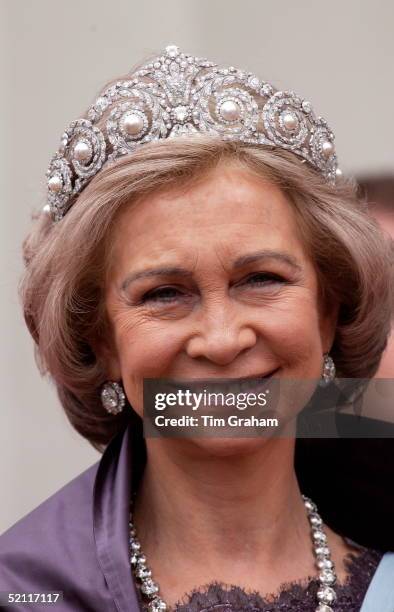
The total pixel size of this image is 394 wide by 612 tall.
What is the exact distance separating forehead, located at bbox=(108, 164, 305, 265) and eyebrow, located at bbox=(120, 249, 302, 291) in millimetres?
13

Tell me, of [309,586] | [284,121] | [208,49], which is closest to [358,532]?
[309,586]

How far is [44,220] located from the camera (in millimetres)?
1830

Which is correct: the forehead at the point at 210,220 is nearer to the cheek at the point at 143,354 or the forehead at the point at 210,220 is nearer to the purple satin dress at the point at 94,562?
the cheek at the point at 143,354

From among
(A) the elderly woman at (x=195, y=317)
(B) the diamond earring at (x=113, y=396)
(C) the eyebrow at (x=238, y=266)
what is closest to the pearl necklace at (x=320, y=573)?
(A) the elderly woman at (x=195, y=317)

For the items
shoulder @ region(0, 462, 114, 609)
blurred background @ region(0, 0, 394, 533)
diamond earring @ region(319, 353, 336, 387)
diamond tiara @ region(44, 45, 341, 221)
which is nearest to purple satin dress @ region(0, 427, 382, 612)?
shoulder @ region(0, 462, 114, 609)

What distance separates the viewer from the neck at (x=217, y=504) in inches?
64.7

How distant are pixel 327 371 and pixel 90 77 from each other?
1303mm

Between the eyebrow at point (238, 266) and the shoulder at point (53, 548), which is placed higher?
the eyebrow at point (238, 266)

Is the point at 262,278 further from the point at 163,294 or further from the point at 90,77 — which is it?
the point at 90,77

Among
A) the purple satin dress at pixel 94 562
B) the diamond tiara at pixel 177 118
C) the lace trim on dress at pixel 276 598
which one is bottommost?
the lace trim on dress at pixel 276 598

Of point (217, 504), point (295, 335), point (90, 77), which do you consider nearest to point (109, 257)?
point (295, 335)

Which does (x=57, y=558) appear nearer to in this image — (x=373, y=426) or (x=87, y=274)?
(x=87, y=274)

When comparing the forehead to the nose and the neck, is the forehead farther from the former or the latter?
the neck

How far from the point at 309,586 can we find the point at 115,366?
1.57 feet
